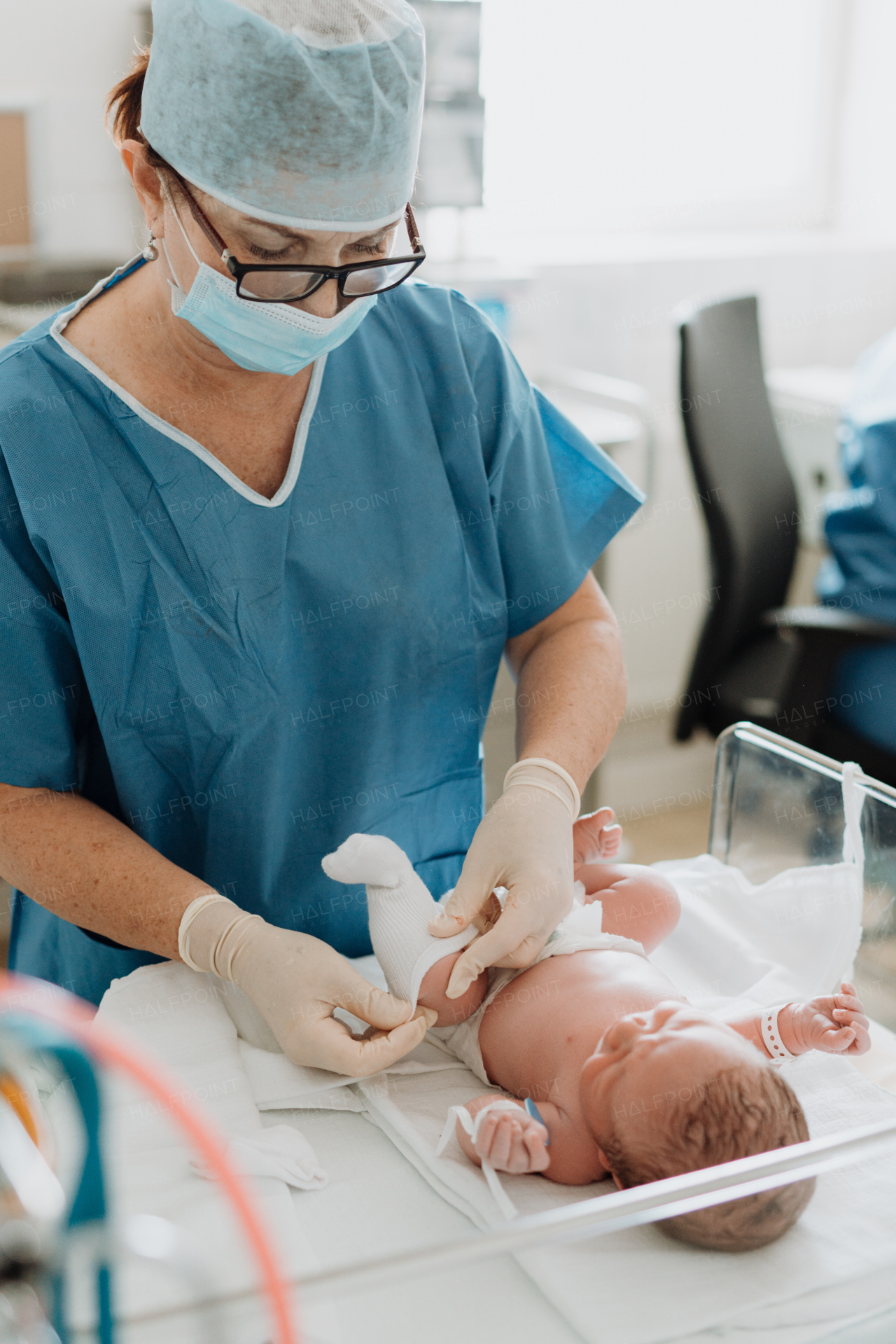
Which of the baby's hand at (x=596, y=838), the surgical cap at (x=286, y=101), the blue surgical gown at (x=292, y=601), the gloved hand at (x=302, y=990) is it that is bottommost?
the baby's hand at (x=596, y=838)

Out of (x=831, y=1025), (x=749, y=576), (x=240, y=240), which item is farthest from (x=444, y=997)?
(x=749, y=576)

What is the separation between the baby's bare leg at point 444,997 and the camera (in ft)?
3.23

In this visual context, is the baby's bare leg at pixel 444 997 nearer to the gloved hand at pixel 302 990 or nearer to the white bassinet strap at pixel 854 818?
the gloved hand at pixel 302 990

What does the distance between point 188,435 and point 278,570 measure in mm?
135

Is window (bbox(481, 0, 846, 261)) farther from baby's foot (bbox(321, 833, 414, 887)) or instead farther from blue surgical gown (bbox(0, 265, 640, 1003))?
baby's foot (bbox(321, 833, 414, 887))

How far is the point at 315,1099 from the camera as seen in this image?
2.95 ft

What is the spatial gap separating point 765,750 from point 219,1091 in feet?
2.03

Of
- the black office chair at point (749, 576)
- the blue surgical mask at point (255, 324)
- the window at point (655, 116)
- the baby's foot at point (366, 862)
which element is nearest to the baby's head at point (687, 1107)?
the baby's foot at point (366, 862)

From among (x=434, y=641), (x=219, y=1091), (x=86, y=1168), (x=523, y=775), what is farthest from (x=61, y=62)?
(x=86, y=1168)

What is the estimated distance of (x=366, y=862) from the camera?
0.96m

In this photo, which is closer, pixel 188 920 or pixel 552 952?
pixel 188 920

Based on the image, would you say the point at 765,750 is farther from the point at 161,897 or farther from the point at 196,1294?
the point at 196,1294

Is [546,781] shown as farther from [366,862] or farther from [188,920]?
[188,920]

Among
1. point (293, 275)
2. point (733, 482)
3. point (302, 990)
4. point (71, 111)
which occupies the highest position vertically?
point (71, 111)
